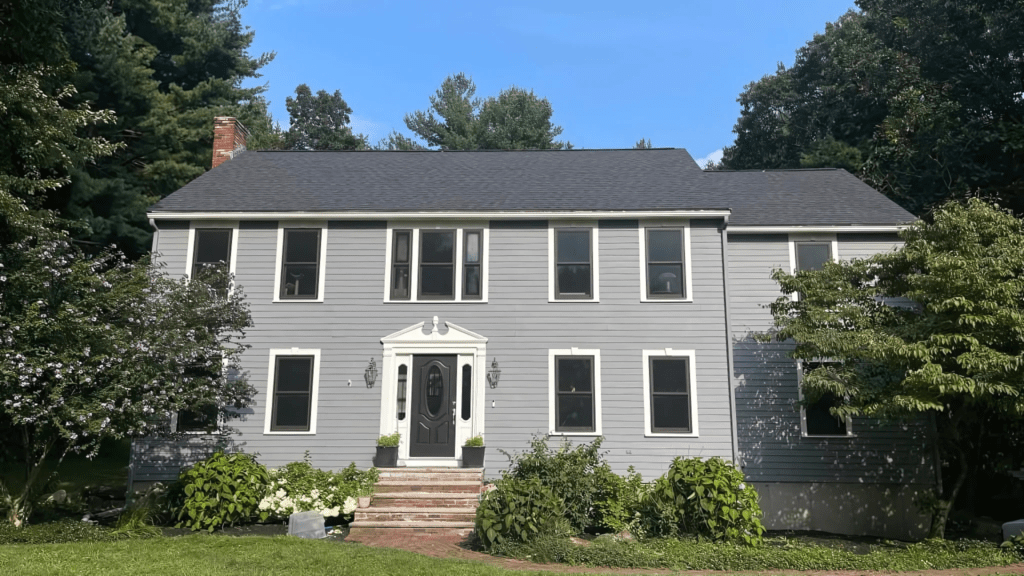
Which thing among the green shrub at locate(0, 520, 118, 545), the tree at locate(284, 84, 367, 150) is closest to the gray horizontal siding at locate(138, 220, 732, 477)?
the green shrub at locate(0, 520, 118, 545)

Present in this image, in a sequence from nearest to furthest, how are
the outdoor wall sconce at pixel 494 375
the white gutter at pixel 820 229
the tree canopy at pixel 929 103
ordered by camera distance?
the outdoor wall sconce at pixel 494 375 < the white gutter at pixel 820 229 < the tree canopy at pixel 929 103

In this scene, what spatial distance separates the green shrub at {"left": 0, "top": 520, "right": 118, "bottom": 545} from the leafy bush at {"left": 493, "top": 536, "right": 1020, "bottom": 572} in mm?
5797

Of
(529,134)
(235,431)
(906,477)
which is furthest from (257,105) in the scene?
(906,477)

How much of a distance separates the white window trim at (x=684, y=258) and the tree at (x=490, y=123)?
77.7ft

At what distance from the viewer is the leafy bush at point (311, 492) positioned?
512 inches

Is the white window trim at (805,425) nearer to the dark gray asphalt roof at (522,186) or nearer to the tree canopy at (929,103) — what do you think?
the dark gray asphalt roof at (522,186)

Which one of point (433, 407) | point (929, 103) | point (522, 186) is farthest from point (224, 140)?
point (929, 103)

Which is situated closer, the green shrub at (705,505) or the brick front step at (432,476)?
the green shrub at (705,505)

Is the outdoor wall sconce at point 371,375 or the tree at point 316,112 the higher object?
the tree at point 316,112

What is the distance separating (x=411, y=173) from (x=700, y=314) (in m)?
7.56

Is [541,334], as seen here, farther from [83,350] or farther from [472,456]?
[83,350]

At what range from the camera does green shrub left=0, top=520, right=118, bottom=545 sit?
10.3 meters

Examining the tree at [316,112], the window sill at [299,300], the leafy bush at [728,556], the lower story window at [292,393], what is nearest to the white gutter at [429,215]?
the window sill at [299,300]

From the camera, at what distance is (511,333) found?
14844mm
